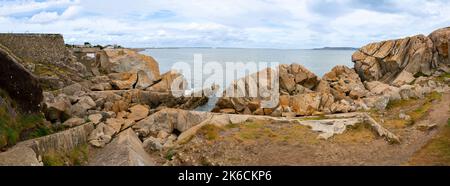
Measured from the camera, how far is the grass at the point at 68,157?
17.5 meters

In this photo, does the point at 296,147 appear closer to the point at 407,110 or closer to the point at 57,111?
the point at 57,111

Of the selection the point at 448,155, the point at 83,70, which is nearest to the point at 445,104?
the point at 448,155

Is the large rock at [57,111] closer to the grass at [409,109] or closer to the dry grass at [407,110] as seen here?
the dry grass at [407,110]

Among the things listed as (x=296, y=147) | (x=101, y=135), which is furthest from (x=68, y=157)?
(x=296, y=147)

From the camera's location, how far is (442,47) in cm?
5272

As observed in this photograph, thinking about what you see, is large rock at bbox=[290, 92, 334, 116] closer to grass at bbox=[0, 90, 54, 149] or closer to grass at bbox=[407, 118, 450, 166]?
grass at bbox=[407, 118, 450, 166]

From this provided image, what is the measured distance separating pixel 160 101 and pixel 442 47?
39.5 metres

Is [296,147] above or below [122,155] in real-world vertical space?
below

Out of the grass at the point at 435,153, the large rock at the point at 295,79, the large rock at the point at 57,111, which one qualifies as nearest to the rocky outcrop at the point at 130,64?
the large rock at the point at 295,79

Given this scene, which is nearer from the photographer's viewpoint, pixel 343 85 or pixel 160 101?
pixel 160 101

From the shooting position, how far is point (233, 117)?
29.3 meters

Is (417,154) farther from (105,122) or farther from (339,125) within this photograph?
(105,122)

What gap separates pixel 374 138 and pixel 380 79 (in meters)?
34.5

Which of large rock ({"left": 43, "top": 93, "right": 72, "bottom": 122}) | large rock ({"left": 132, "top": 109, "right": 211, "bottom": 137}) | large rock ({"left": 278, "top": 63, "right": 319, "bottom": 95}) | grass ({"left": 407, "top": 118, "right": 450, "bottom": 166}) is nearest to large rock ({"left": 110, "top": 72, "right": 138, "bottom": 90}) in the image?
large rock ({"left": 132, "top": 109, "right": 211, "bottom": 137})
